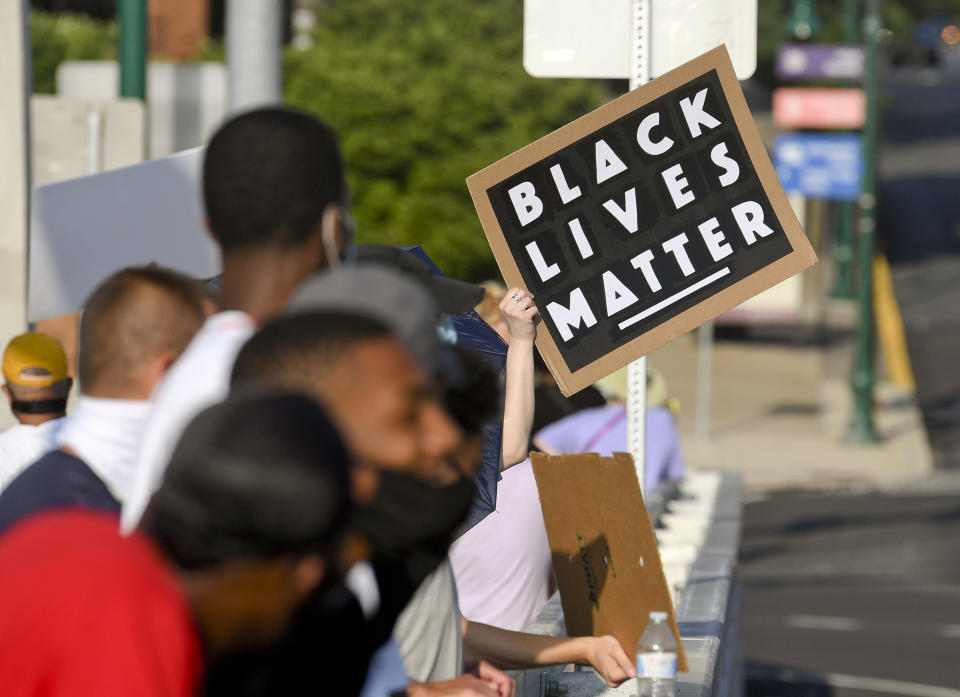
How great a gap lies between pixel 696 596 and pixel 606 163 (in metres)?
1.79

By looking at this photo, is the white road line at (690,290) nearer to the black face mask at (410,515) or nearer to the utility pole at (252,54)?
the black face mask at (410,515)

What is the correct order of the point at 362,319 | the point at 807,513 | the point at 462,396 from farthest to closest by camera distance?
the point at 807,513 → the point at 462,396 → the point at 362,319

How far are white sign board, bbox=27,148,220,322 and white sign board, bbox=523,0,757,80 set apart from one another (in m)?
1.08

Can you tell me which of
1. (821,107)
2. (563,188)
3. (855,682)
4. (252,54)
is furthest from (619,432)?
(821,107)

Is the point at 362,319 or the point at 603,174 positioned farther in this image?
the point at 603,174

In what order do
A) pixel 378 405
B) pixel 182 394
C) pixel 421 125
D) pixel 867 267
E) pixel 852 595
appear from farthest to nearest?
pixel 867 267 → pixel 421 125 → pixel 852 595 → pixel 182 394 → pixel 378 405

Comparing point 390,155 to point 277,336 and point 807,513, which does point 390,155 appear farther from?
point 277,336

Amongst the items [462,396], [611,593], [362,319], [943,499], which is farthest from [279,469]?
[943,499]

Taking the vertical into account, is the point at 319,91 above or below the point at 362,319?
below

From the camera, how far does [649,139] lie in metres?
4.32

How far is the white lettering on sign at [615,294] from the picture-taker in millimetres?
4352

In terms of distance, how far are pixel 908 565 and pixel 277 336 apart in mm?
12481

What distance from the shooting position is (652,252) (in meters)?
4.38

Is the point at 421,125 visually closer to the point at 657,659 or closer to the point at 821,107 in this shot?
the point at 821,107
